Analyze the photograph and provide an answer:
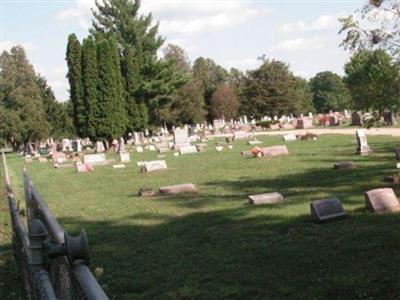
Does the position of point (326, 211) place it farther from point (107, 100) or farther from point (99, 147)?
point (107, 100)

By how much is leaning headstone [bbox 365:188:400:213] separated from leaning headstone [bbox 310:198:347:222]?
555mm

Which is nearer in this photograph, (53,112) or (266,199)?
(266,199)

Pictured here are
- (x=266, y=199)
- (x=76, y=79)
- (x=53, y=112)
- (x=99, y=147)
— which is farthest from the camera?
(x=53, y=112)

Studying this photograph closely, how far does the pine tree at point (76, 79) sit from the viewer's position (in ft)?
157

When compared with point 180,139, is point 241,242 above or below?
below

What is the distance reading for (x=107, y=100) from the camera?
154 ft

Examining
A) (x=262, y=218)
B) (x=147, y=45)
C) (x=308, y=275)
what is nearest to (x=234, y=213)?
(x=262, y=218)

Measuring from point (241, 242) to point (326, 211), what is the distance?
1.72m

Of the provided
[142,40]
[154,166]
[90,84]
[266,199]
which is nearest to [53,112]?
[142,40]

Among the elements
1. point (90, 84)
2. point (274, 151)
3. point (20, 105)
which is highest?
point (20, 105)

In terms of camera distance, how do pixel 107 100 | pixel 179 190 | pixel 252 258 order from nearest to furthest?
pixel 252 258
pixel 179 190
pixel 107 100

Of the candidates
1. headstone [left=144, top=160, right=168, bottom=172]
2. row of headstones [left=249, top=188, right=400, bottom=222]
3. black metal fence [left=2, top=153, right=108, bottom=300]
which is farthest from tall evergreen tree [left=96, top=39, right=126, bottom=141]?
black metal fence [left=2, top=153, right=108, bottom=300]

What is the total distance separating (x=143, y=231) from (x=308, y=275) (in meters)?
4.43

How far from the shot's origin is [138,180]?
19.6 m
